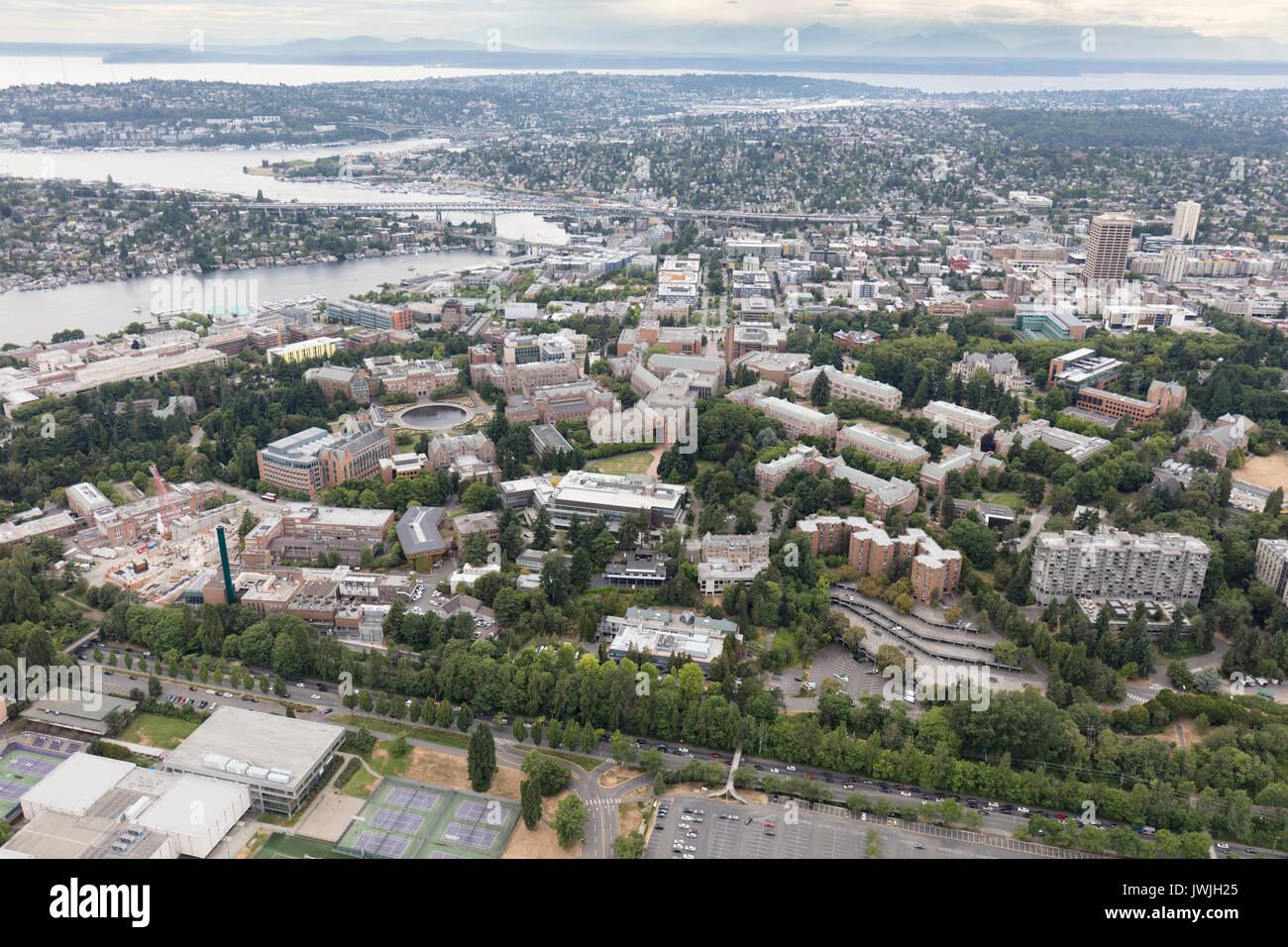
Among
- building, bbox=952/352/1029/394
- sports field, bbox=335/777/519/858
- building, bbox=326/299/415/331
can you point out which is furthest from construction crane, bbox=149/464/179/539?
building, bbox=952/352/1029/394

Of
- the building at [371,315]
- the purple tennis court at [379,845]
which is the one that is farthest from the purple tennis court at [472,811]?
the building at [371,315]

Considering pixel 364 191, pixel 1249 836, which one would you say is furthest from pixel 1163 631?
pixel 364 191

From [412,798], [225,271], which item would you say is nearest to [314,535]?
[412,798]

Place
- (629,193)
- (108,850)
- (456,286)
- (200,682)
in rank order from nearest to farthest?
(108,850) < (200,682) < (456,286) < (629,193)

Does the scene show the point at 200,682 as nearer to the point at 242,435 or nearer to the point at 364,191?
the point at 242,435

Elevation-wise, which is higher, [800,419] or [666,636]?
[800,419]

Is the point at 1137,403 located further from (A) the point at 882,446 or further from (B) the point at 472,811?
(B) the point at 472,811
